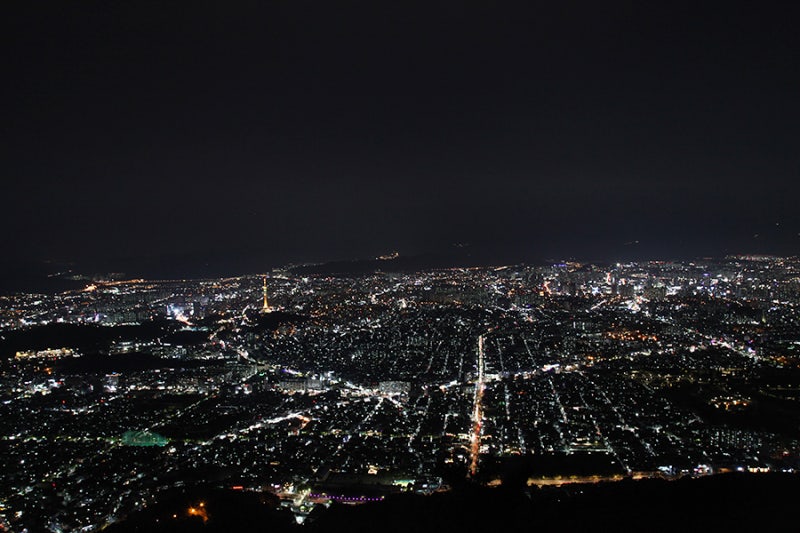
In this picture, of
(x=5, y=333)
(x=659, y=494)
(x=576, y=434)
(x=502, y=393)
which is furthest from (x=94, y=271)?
(x=659, y=494)

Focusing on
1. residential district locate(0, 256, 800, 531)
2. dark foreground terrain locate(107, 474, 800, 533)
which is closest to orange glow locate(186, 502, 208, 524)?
dark foreground terrain locate(107, 474, 800, 533)

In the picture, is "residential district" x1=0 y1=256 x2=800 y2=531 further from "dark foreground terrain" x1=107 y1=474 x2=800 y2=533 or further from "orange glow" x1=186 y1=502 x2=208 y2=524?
"orange glow" x1=186 y1=502 x2=208 y2=524

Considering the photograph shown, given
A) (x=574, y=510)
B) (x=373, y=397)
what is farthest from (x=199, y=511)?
(x=373, y=397)

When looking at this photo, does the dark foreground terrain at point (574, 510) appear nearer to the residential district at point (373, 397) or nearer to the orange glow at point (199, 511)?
the orange glow at point (199, 511)

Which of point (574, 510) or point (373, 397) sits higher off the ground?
point (574, 510)

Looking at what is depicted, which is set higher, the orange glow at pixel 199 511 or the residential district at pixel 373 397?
the orange glow at pixel 199 511

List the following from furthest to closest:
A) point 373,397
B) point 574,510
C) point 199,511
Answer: point 373,397 < point 199,511 < point 574,510

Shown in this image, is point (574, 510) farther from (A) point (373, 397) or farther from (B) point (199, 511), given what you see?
(A) point (373, 397)

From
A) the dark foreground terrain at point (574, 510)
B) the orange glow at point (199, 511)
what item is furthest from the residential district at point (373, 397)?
the orange glow at point (199, 511)
